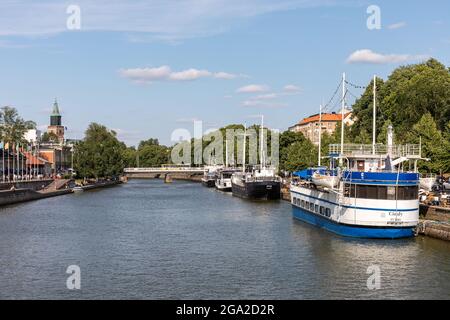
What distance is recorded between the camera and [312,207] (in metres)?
69.3

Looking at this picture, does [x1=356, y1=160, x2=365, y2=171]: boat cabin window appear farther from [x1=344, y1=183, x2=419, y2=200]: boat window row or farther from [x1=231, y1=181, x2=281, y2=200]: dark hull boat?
[x1=231, y1=181, x2=281, y2=200]: dark hull boat

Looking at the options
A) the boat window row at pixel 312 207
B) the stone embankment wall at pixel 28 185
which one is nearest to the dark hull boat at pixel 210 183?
the stone embankment wall at pixel 28 185

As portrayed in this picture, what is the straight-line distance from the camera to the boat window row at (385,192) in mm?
53188

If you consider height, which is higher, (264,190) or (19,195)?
(264,190)

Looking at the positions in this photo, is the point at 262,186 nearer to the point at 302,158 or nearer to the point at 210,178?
the point at 302,158

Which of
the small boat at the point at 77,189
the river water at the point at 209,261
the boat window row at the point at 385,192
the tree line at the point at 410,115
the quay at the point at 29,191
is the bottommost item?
the river water at the point at 209,261

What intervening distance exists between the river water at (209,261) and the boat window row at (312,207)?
2.02 metres

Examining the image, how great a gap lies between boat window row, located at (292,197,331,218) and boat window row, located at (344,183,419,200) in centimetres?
793

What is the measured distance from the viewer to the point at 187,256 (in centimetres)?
4962

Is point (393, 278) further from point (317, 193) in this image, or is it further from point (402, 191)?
point (317, 193)

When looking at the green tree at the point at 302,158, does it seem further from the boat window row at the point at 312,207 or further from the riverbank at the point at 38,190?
the boat window row at the point at 312,207

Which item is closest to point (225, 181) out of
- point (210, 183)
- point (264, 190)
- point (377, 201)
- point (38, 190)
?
point (210, 183)

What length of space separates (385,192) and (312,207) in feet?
54.5
